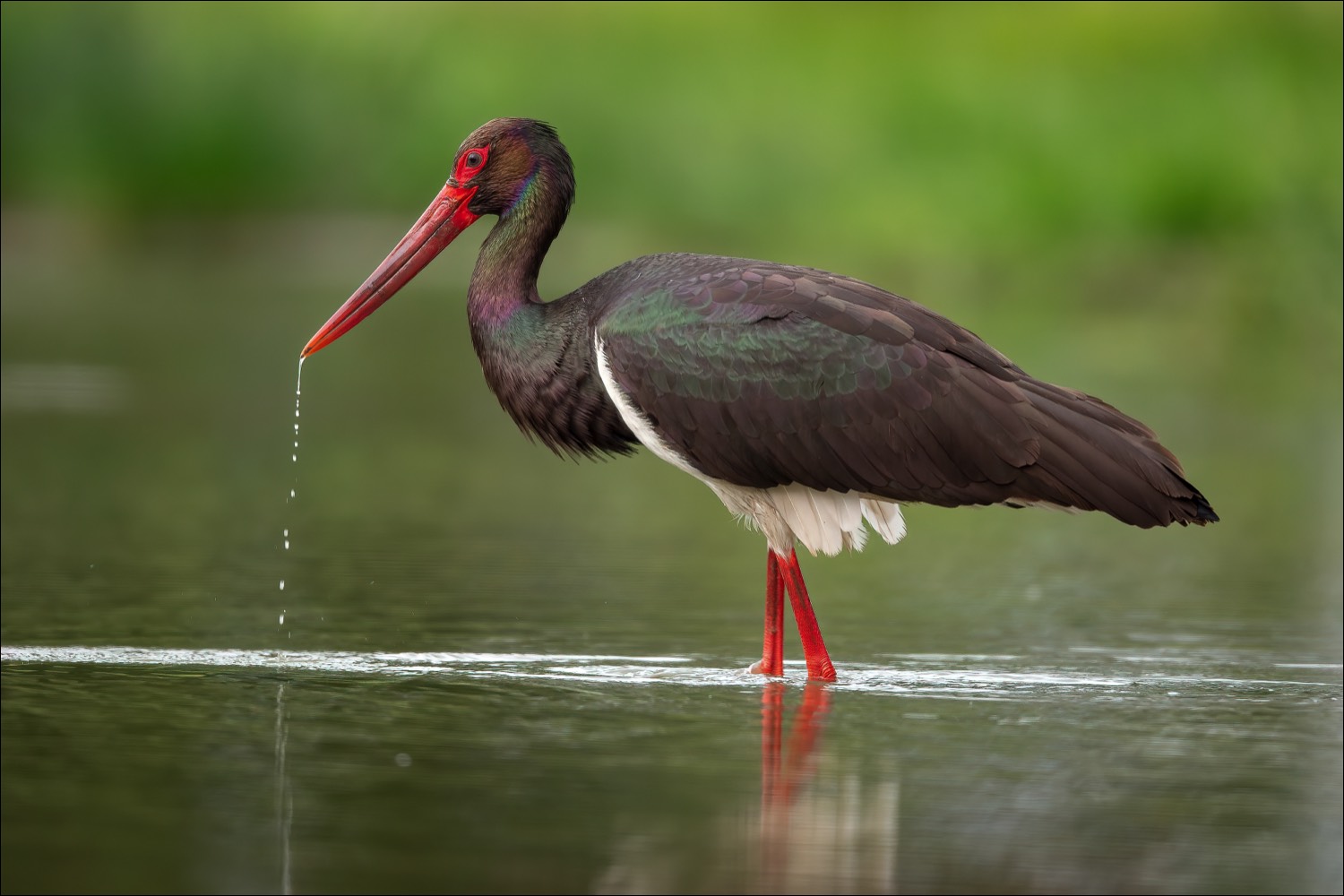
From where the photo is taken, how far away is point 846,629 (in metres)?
7.98

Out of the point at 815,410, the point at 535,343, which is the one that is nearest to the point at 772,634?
the point at 815,410

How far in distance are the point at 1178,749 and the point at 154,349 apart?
12518 mm

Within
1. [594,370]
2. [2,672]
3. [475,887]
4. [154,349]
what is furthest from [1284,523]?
[154,349]

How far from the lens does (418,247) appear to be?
8469 mm

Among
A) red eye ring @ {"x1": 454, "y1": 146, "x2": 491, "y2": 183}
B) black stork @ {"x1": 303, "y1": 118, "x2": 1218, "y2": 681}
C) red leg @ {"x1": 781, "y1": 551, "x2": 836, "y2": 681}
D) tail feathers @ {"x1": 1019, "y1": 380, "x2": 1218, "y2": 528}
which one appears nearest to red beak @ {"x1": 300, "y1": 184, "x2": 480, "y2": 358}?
red eye ring @ {"x1": 454, "y1": 146, "x2": 491, "y2": 183}

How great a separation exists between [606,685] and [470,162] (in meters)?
2.31

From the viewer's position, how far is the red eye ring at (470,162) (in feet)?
27.3

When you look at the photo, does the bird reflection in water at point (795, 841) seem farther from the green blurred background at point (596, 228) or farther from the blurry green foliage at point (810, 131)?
the blurry green foliage at point (810, 131)

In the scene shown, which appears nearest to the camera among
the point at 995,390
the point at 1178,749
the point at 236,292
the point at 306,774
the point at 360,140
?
the point at 306,774

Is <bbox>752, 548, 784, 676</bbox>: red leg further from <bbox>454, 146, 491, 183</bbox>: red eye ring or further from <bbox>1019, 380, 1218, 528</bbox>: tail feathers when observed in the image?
<bbox>454, 146, 491, 183</bbox>: red eye ring

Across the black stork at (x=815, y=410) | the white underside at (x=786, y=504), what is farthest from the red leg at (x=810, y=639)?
the white underside at (x=786, y=504)

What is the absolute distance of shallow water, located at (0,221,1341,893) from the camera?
4.84 metres

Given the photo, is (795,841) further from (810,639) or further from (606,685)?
(810,639)

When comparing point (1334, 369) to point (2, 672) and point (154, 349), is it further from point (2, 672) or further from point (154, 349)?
point (2, 672)
